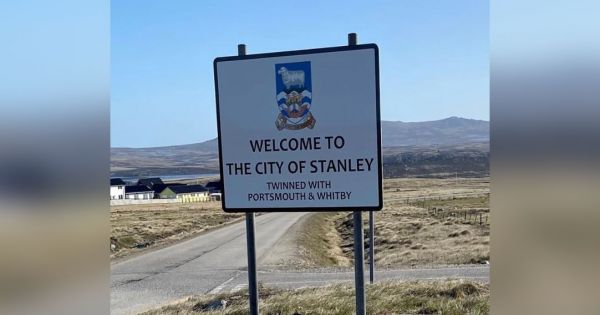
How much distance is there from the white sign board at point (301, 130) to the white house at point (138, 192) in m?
66.0

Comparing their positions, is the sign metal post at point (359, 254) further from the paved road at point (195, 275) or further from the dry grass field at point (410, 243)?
the dry grass field at point (410, 243)

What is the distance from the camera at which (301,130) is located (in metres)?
2.95

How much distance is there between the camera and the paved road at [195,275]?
33.3ft

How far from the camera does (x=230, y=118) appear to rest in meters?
3.11

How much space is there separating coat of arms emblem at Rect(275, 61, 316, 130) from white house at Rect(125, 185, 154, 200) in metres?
66.3

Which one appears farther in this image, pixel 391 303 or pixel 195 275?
pixel 195 275

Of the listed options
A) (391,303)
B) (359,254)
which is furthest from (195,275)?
(359,254)

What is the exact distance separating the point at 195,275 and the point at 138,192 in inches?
2336

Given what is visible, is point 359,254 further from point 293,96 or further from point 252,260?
point 293,96

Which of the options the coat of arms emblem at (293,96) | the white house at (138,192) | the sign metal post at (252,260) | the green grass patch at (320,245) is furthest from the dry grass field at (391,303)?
the white house at (138,192)

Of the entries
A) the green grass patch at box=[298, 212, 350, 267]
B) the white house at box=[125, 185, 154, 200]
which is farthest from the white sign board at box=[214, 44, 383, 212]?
the white house at box=[125, 185, 154, 200]
